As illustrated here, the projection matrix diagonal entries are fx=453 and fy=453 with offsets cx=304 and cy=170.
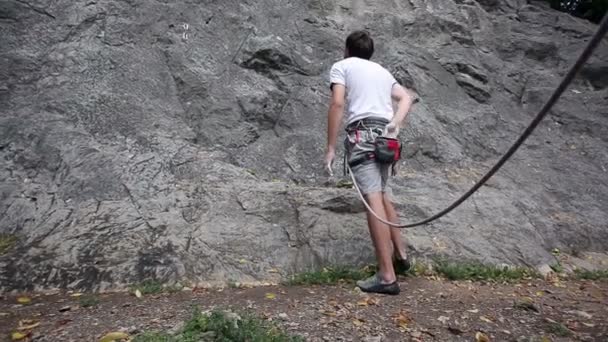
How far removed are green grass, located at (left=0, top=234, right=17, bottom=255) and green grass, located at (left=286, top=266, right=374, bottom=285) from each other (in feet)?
7.81

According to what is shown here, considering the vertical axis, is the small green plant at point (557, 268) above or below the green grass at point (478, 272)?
below

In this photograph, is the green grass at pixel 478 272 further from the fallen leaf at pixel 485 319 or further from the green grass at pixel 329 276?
the fallen leaf at pixel 485 319

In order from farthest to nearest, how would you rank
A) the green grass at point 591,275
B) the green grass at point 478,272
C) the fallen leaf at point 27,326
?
the green grass at point 591,275 → the green grass at point 478,272 → the fallen leaf at point 27,326

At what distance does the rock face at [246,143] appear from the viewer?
13.6 ft

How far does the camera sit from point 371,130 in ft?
11.9

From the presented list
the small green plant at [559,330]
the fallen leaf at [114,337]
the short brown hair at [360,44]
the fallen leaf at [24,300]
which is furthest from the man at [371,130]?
the fallen leaf at [24,300]

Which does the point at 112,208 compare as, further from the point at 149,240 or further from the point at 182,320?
the point at 182,320

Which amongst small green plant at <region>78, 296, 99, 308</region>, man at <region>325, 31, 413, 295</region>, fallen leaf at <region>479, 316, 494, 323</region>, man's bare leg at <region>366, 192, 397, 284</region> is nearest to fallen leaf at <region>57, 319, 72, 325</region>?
small green plant at <region>78, 296, 99, 308</region>

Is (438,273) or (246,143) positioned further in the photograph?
(246,143)

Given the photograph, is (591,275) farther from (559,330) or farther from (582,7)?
(582,7)

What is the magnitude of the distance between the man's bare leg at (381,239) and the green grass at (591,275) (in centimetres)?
228

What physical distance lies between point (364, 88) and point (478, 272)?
202 centimetres

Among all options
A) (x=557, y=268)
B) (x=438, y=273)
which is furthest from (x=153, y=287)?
(x=557, y=268)

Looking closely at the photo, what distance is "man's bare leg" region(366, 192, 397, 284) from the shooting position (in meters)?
3.53
